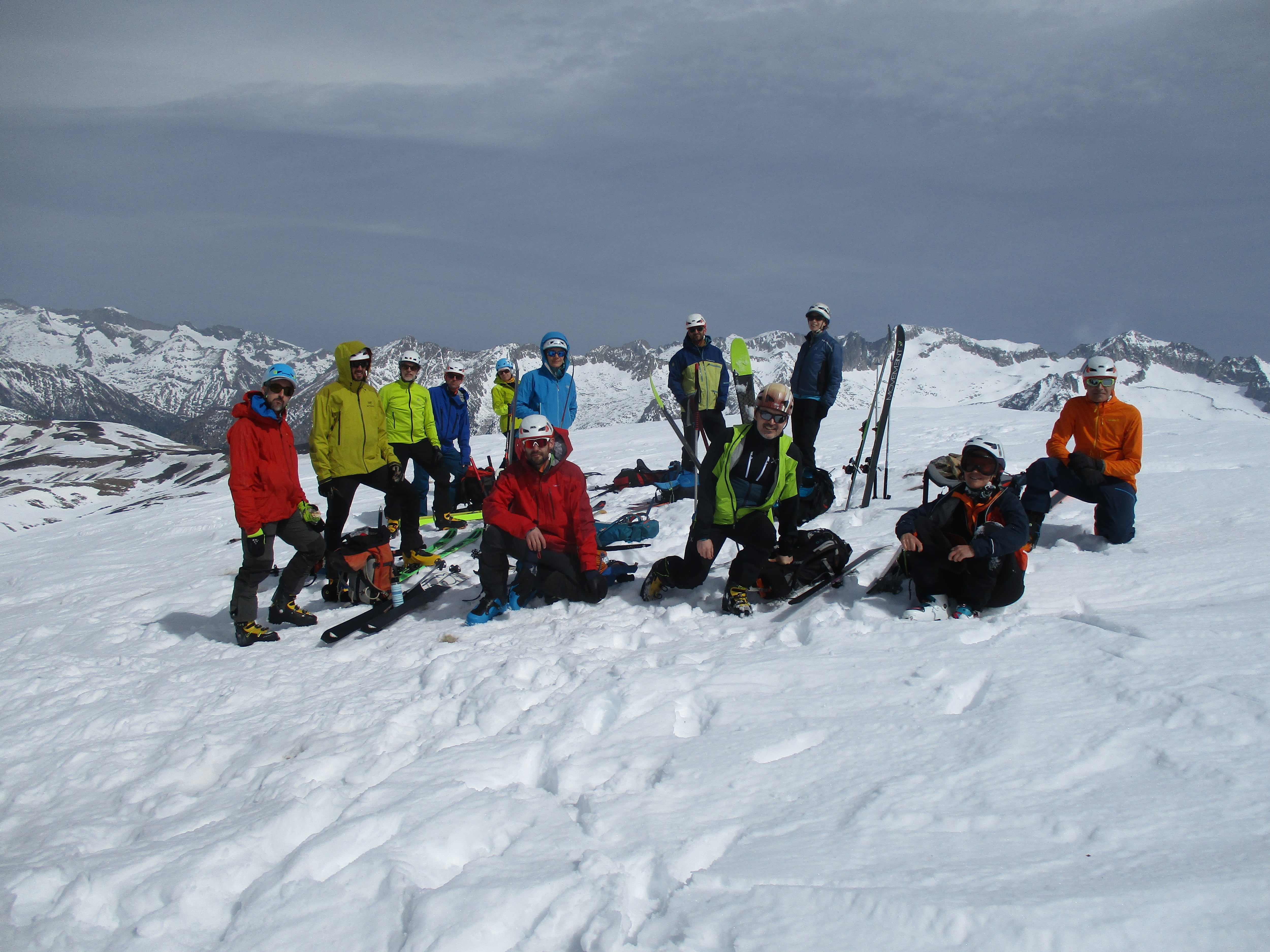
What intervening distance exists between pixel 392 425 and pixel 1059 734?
24.0ft

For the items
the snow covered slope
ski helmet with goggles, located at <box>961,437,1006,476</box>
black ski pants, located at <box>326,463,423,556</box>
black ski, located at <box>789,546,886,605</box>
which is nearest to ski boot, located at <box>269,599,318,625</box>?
black ski pants, located at <box>326,463,423,556</box>

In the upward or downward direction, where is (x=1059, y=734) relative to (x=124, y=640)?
upward

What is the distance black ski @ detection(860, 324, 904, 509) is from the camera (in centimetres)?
872

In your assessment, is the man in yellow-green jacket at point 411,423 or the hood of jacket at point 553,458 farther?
the man in yellow-green jacket at point 411,423

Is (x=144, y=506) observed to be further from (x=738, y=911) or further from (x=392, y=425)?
(x=738, y=911)

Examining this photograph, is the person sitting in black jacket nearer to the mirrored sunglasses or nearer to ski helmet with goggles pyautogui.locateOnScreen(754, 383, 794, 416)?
the mirrored sunglasses

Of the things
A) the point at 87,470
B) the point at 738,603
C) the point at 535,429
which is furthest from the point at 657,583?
the point at 87,470

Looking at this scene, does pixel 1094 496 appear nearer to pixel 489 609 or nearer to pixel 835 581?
pixel 835 581

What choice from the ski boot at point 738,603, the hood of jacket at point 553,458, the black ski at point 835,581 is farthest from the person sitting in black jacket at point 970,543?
the hood of jacket at point 553,458

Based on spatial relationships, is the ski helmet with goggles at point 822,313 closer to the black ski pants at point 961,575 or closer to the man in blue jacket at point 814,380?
the man in blue jacket at point 814,380

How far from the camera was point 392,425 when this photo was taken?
8.52 metres

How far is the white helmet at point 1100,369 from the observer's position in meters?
6.35

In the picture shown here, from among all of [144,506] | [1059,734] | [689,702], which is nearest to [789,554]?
[689,702]

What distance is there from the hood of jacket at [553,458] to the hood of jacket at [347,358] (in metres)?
1.86
